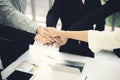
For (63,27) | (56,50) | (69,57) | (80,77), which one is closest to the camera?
(80,77)

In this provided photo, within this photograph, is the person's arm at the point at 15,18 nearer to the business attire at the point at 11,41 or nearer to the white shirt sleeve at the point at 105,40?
the business attire at the point at 11,41

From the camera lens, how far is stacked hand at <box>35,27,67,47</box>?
1408mm

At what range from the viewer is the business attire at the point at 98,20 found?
1.08m

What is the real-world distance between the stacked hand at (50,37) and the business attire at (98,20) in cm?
18

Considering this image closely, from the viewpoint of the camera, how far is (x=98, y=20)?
1.62 metres

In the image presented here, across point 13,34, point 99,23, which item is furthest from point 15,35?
point 99,23

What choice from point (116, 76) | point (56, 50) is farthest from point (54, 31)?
point (116, 76)

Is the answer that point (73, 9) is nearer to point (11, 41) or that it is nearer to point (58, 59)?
point (58, 59)

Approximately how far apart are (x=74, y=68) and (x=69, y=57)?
18cm

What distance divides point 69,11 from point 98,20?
265mm

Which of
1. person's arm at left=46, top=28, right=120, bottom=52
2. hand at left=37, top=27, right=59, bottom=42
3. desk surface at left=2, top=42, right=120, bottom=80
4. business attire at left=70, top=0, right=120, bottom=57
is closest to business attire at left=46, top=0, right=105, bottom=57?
business attire at left=70, top=0, right=120, bottom=57

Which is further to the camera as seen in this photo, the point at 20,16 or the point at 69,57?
the point at 20,16

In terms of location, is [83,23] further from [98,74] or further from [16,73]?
[16,73]

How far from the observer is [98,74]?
3.94ft
